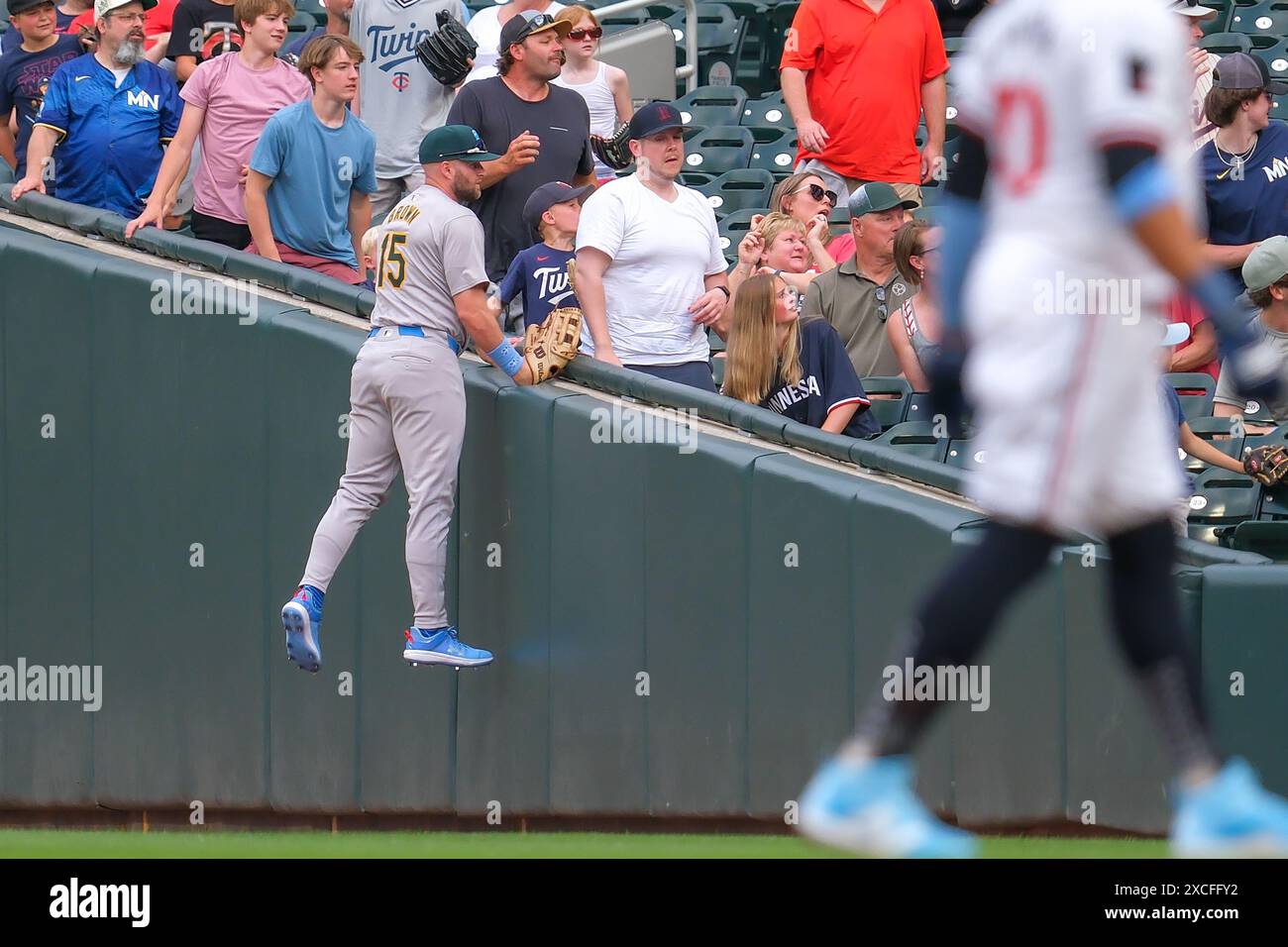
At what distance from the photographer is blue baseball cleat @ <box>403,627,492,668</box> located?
709 centimetres

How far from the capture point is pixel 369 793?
313 inches

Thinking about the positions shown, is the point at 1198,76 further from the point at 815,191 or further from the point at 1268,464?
the point at 1268,464

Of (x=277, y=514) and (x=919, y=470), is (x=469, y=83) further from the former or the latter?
(x=919, y=470)

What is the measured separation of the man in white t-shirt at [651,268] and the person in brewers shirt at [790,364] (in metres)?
0.36

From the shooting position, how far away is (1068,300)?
3.29 metres

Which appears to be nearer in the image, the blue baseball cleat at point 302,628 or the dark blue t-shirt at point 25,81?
the blue baseball cleat at point 302,628

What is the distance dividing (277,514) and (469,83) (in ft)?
6.13

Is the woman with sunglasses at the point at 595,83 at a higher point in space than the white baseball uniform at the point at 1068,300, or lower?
higher

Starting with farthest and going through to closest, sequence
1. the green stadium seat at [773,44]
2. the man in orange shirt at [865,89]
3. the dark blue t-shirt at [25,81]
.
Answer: the green stadium seat at [773,44], the man in orange shirt at [865,89], the dark blue t-shirt at [25,81]

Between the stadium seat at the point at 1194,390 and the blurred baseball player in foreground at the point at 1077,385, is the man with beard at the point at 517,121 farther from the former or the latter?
the blurred baseball player in foreground at the point at 1077,385

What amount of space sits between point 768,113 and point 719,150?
516 millimetres

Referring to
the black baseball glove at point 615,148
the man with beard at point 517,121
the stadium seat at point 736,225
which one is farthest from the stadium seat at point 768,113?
the man with beard at point 517,121

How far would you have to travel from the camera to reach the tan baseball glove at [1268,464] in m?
6.62
